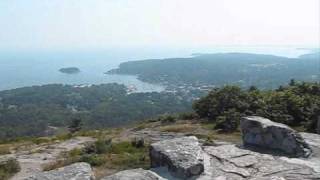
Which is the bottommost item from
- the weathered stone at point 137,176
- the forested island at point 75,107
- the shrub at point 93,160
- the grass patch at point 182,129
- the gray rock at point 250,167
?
the forested island at point 75,107

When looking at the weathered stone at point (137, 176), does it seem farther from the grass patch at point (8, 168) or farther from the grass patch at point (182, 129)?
the grass patch at point (182, 129)

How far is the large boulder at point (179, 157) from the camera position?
8.88 m

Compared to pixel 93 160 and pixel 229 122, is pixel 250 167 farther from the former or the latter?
pixel 229 122

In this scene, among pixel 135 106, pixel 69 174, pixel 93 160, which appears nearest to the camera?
pixel 69 174

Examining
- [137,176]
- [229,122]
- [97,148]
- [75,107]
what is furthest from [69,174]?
[75,107]

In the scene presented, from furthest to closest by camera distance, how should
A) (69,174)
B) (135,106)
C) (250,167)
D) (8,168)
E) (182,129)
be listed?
(135,106) → (182,129) → (8,168) → (250,167) → (69,174)

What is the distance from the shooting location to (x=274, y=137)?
10891 millimetres

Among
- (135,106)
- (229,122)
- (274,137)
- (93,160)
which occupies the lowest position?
(135,106)

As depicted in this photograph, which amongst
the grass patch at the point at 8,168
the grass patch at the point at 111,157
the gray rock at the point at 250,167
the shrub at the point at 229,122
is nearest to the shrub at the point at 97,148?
the grass patch at the point at 111,157

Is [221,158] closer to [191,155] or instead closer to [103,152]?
[191,155]

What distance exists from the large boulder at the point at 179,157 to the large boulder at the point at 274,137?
185 centimetres

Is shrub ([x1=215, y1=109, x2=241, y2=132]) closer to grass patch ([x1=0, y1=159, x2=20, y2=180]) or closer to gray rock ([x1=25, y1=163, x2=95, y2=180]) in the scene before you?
grass patch ([x1=0, y1=159, x2=20, y2=180])

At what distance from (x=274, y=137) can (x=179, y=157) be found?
9.55 ft

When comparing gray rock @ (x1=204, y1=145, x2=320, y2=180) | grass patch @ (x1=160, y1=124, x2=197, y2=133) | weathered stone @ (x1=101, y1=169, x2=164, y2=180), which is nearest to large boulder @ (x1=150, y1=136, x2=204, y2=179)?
gray rock @ (x1=204, y1=145, x2=320, y2=180)
